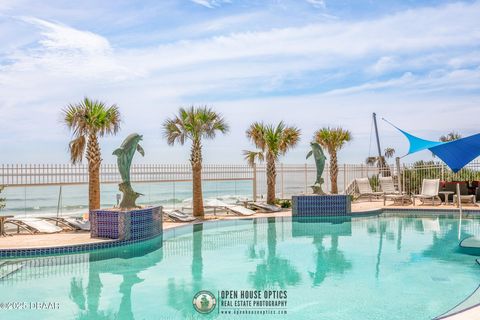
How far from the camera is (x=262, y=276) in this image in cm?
726

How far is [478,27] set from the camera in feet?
38.3

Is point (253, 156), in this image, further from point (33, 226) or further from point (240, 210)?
point (33, 226)

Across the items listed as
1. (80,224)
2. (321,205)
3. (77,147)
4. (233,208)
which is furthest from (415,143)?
(80,224)

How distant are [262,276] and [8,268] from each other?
4.35 m

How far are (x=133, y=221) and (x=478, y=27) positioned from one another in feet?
32.8

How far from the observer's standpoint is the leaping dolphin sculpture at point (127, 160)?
1034 cm

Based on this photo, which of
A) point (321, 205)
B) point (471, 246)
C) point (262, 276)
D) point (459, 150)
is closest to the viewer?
point (262, 276)

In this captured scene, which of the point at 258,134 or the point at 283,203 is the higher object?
the point at 258,134

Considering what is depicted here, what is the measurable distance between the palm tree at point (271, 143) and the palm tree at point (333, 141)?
2835 mm

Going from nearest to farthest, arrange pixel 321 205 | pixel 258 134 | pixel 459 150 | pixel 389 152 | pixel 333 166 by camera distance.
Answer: pixel 459 150 < pixel 321 205 < pixel 258 134 < pixel 333 166 < pixel 389 152

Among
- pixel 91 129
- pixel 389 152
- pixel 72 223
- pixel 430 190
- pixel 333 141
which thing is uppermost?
pixel 389 152

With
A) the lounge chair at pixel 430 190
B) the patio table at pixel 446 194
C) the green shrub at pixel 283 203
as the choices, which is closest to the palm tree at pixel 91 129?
the green shrub at pixel 283 203

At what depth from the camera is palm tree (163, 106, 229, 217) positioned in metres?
14.4

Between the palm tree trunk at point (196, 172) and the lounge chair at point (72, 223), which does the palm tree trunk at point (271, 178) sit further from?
the lounge chair at point (72, 223)
